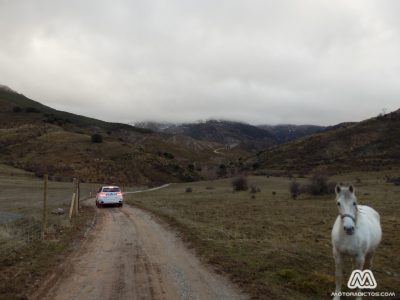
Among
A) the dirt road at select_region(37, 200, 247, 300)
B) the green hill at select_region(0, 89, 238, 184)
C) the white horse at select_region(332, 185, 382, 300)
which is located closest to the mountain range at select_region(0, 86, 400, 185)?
the green hill at select_region(0, 89, 238, 184)

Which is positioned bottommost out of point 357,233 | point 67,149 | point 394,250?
point 394,250

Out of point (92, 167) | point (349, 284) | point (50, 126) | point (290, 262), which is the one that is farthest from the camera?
point (50, 126)

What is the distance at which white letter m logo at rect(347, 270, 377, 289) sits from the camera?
31.9 ft

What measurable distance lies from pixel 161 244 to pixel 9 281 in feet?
23.4

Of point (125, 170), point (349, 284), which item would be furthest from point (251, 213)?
point (125, 170)

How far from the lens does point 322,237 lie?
20219mm

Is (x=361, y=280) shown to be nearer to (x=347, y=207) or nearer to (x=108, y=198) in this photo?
(x=347, y=207)

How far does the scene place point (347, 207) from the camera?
902 cm

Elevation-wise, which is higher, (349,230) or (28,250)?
(349,230)

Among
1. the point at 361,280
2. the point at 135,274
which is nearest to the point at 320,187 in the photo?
the point at 135,274

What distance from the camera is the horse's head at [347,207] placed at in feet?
28.8

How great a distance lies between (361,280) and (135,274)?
18.8 ft

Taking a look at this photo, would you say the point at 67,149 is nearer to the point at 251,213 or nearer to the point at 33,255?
the point at 251,213

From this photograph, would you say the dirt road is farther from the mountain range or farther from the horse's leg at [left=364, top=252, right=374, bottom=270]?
the mountain range
